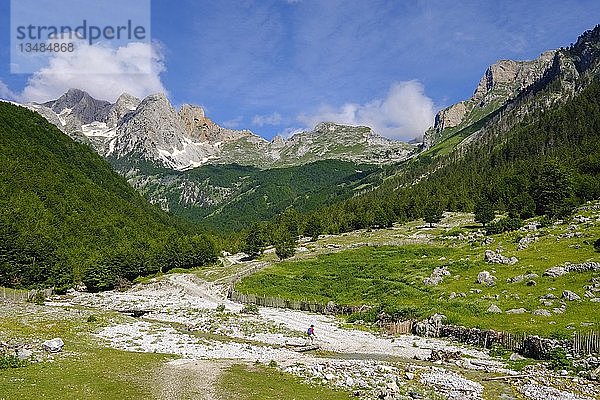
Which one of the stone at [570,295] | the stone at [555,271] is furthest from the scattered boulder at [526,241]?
the stone at [570,295]

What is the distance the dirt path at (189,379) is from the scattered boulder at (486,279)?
44018 millimetres

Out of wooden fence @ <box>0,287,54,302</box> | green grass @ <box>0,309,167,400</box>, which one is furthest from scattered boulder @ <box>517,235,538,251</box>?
wooden fence @ <box>0,287,54,302</box>

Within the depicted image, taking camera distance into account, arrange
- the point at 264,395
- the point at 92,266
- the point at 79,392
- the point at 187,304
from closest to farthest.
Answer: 1. the point at 79,392
2. the point at 264,395
3. the point at 187,304
4. the point at 92,266

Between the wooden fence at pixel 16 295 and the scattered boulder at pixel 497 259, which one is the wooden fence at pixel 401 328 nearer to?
the scattered boulder at pixel 497 259

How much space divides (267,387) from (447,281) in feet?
167

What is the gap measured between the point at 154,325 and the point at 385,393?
136ft

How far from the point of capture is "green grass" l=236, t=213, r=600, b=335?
52.9 meters

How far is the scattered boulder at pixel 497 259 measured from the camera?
76750 millimetres

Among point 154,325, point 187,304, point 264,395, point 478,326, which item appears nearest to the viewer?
point 264,395

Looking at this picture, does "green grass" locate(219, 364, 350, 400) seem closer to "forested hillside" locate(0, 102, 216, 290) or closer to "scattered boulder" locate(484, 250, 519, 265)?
"scattered boulder" locate(484, 250, 519, 265)

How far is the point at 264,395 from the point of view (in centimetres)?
3000

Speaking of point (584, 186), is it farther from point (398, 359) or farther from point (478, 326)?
point (398, 359)

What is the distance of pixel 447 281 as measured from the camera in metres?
75.5

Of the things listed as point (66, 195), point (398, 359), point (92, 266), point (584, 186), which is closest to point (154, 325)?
point (398, 359)
